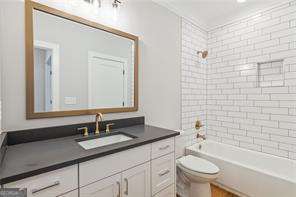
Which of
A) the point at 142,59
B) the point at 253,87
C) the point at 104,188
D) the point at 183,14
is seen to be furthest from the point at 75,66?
the point at 253,87

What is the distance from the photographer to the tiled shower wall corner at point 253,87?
6.42ft

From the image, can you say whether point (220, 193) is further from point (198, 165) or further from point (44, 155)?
point (44, 155)

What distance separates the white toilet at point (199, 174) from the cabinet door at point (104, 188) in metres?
0.94

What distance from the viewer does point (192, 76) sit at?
2535 millimetres

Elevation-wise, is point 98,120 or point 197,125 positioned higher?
point 98,120

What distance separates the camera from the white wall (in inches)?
42.9

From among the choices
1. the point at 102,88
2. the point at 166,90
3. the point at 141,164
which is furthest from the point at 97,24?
the point at 141,164

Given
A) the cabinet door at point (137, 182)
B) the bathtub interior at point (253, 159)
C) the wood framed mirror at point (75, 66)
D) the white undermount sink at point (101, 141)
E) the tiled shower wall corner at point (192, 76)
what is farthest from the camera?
the tiled shower wall corner at point (192, 76)

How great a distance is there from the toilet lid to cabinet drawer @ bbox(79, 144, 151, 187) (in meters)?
0.74

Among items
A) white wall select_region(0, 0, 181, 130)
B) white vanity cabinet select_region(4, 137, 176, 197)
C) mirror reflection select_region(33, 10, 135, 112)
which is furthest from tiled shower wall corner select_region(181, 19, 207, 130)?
white vanity cabinet select_region(4, 137, 176, 197)

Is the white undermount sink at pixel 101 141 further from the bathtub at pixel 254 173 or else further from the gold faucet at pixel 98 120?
the bathtub at pixel 254 173

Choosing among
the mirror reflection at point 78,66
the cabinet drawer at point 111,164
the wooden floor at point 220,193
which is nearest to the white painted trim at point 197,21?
the mirror reflection at point 78,66

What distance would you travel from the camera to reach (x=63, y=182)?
0.81 metres

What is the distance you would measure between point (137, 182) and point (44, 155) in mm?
632
